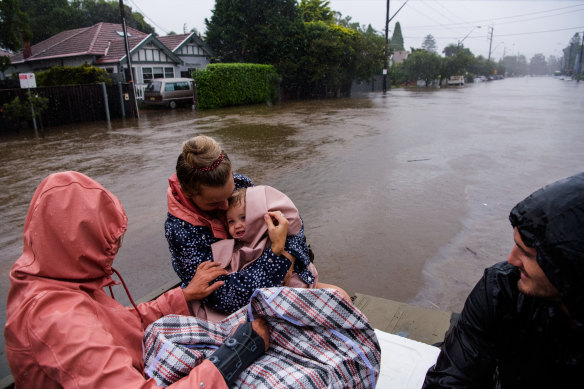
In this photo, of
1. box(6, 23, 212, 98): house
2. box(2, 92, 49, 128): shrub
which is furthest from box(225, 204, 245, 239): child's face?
box(6, 23, 212, 98): house

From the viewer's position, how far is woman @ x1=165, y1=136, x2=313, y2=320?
6.66 feet

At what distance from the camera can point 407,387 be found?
76.3 inches

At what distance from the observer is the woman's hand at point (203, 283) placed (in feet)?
6.62

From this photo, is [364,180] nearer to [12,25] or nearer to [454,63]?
[12,25]

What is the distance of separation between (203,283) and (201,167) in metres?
0.56

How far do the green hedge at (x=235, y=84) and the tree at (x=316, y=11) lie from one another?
12.8 meters

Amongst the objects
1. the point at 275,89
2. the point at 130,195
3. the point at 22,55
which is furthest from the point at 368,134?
the point at 22,55

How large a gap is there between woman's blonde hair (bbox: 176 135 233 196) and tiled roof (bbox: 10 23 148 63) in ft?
91.4

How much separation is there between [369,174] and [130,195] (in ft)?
14.5

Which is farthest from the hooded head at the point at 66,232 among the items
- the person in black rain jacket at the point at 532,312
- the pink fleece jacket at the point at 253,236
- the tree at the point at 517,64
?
the tree at the point at 517,64

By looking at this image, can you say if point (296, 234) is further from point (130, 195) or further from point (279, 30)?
point (279, 30)

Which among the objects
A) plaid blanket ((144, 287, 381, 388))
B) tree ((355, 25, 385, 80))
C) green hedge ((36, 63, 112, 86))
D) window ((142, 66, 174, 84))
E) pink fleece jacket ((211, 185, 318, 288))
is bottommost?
plaid blanket ((144, 287, 381, 388))

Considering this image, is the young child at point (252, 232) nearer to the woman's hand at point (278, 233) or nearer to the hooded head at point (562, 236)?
the woman's hand at point (278, 233)

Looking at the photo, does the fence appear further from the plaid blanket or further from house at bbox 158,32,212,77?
the plaid blanket
